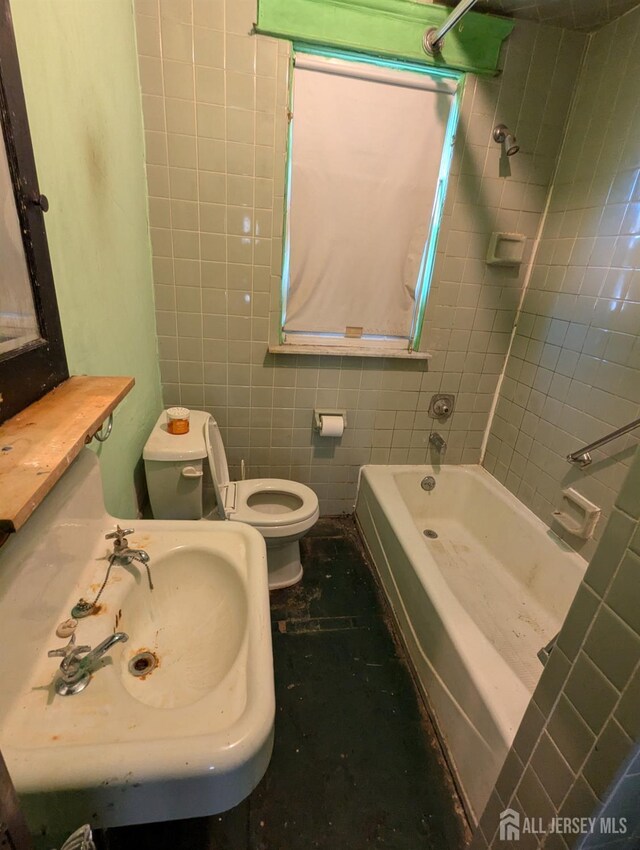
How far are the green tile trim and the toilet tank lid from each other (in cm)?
152

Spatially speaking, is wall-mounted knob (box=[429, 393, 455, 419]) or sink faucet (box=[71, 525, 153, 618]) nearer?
sink faucet (box=[71, 525, 153, 618])

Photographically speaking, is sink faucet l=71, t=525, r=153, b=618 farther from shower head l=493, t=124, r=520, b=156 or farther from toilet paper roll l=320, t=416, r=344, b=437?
shower head l=493, t=124, r=520, b=156

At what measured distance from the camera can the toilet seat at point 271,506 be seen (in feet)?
5.20

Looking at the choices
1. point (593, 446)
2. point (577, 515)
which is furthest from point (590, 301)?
point (577, 515)

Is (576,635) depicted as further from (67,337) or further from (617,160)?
(617,160)

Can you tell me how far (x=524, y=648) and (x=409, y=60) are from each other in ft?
7.78

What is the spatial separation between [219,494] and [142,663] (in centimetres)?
72

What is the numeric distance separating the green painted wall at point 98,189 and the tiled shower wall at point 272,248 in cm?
14

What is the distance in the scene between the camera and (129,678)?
734 millimetres

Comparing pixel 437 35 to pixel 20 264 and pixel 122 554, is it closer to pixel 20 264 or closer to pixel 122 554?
pixel 20 264

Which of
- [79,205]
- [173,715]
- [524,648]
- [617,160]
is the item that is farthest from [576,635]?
[617,160]

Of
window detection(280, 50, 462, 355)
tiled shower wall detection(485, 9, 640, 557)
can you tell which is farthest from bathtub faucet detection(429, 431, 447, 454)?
window detection(280, 50, 462, 355)

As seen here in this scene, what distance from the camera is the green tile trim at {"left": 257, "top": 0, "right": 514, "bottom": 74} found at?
1.39m

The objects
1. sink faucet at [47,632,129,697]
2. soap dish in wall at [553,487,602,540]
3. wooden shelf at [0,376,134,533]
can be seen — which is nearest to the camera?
wooden shelf at [0,376,134,533]
